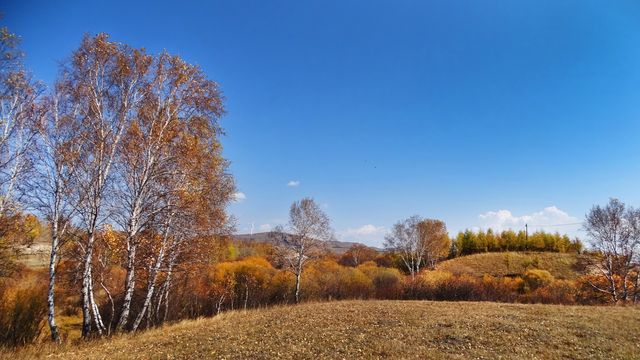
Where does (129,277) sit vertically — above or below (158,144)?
below

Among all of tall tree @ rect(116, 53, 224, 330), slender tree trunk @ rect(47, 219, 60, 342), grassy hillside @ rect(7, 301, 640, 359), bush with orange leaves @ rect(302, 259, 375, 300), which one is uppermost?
tall tree @ rect(116, 53, 224, 330)

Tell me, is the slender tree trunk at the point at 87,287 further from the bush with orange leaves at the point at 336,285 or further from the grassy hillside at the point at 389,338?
the bush with orange leaves at the point at 336,285

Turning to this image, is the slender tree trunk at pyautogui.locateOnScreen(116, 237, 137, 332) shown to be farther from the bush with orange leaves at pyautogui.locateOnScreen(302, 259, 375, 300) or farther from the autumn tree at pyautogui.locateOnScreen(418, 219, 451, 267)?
the autumn tree at pyautogui.locateOnScreen(418, 219, 451, 267)

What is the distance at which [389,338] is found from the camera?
16547 millimetres

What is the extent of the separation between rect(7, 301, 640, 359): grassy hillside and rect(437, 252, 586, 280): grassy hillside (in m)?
58.9

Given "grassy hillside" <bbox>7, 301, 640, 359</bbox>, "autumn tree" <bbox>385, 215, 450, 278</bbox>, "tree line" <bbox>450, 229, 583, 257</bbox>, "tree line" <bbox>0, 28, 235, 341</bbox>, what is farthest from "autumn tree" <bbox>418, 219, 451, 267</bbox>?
"tree line" <bbox>0, 28, 235, 341</bbox>

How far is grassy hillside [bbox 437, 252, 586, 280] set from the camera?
245 feet

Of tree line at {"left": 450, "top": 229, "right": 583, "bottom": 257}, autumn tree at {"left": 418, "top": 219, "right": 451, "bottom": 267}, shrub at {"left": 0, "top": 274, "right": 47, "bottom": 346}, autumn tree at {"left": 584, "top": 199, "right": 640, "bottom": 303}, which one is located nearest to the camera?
shrub at {"left": 0, "top": 274, "right": 47, "bottom": 346}

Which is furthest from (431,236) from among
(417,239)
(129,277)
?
(129,277)

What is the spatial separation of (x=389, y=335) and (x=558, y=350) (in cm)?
721

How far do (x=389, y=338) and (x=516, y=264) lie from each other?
79.3 m

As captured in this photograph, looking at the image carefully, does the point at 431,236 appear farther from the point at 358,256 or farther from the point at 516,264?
the point at 358,256

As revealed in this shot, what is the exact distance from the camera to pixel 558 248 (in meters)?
100

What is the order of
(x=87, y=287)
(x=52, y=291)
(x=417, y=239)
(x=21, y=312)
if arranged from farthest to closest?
(x=417, y=239)
(x=21, y=312)
(x=87, y=287)
(x=52, y=291)
